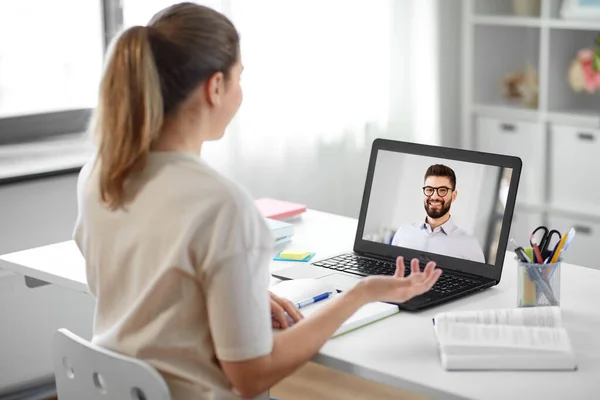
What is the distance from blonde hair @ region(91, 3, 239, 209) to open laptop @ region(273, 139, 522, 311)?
586 mm

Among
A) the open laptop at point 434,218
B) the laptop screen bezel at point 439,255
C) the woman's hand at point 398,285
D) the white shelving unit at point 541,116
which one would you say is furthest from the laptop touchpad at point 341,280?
the white shelving unit at point 541,116

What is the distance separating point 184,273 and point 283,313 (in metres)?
0.31

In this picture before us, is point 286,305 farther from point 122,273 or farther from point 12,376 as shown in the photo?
point 12,376

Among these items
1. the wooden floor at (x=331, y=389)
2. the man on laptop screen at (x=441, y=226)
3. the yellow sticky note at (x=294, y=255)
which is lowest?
the wooden floor at (x=331, y=389)

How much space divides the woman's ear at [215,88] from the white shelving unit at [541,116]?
7.65 feet

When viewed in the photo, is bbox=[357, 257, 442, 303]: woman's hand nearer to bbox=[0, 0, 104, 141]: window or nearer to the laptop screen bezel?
the laptop screen bezel

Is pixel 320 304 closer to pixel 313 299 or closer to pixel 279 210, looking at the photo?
pixel 313 299

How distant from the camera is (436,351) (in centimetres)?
155

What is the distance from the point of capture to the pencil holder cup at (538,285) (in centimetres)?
173

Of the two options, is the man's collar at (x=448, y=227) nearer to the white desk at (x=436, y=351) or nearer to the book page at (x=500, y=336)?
the white desk at (x=436, y=351)

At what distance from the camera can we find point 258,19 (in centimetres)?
320

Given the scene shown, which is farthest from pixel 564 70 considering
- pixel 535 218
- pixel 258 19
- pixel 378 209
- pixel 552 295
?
pixel 552 295

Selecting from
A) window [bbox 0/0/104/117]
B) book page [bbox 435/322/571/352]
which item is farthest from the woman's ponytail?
window [bbox 0/0/104/117]

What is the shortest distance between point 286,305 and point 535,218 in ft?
7.69
